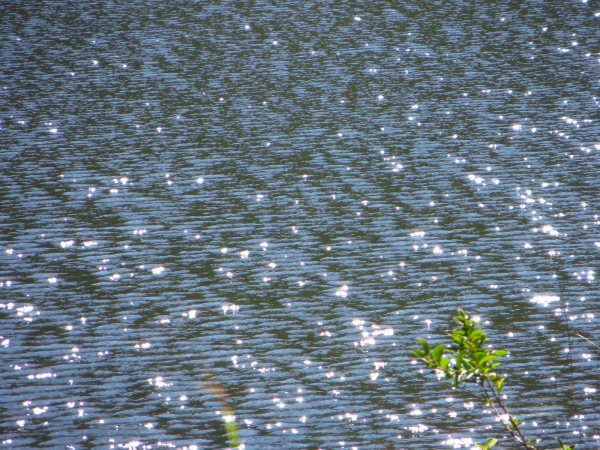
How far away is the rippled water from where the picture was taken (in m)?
9.14

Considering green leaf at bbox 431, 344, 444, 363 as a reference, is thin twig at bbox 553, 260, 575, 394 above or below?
below

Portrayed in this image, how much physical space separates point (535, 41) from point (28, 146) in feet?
46.6

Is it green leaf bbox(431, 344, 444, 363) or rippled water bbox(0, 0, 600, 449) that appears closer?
green leaf bbox(431, 344, 444, 363)

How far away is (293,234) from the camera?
13.6 meters

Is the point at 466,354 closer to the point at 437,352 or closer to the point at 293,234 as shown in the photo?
the point at 437,352

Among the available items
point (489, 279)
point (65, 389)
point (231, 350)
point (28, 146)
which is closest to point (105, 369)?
point (65, 389)

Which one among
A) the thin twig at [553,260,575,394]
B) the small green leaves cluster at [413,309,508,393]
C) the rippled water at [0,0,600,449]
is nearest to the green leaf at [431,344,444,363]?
the small green leaves cluster at [413,309,508,393]

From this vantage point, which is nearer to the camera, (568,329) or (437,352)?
(437,352)

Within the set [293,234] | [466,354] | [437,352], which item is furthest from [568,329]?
[437,352]

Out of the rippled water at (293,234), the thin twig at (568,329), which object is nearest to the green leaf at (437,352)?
the rippled water at (293,234)

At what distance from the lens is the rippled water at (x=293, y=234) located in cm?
914

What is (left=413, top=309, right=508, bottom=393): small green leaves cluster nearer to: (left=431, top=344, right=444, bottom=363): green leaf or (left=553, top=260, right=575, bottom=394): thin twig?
(left=431, top=344, right=444, bottom=363): green leaf

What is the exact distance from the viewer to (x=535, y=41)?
948 inches

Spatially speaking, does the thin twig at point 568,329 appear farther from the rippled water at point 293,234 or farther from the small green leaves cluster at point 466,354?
the small green leaves cluster at point 466,354
